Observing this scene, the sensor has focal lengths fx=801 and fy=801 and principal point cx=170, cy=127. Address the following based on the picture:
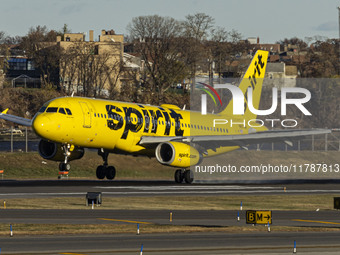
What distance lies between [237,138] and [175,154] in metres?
6.17

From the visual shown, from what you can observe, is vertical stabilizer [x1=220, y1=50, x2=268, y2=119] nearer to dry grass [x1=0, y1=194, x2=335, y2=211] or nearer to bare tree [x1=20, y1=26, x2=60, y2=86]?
dry grass [x1=0, y1=194, x2=335, y2=211]

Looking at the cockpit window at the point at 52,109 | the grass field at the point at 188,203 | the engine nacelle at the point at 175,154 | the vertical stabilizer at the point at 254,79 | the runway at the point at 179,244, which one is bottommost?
the grass field at the point at 188,203

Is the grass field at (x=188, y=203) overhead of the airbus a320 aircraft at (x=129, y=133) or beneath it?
beneath

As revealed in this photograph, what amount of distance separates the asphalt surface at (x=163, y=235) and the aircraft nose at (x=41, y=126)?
4.05 metres

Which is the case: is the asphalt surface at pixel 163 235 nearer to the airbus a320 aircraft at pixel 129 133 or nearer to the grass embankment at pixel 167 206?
the grass embankment at pixel 167 206

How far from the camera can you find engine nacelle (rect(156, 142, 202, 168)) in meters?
60.0

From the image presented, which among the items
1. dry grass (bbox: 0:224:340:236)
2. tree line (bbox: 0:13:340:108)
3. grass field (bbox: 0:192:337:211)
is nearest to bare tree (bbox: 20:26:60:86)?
tree line (bbox: 0:13:340:108)

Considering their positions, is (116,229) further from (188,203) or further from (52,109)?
(52,109)

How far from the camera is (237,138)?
63406 mm

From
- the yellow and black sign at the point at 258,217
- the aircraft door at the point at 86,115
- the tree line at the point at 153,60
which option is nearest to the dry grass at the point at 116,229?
the yellow and black sign at the point at 258,217

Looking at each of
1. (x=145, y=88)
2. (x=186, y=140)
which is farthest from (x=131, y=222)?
(x=145, y=88)

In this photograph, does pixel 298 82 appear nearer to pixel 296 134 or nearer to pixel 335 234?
pixel 296 134

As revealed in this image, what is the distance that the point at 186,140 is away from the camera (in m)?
62.2

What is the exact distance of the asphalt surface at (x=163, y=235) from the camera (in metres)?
28.4
